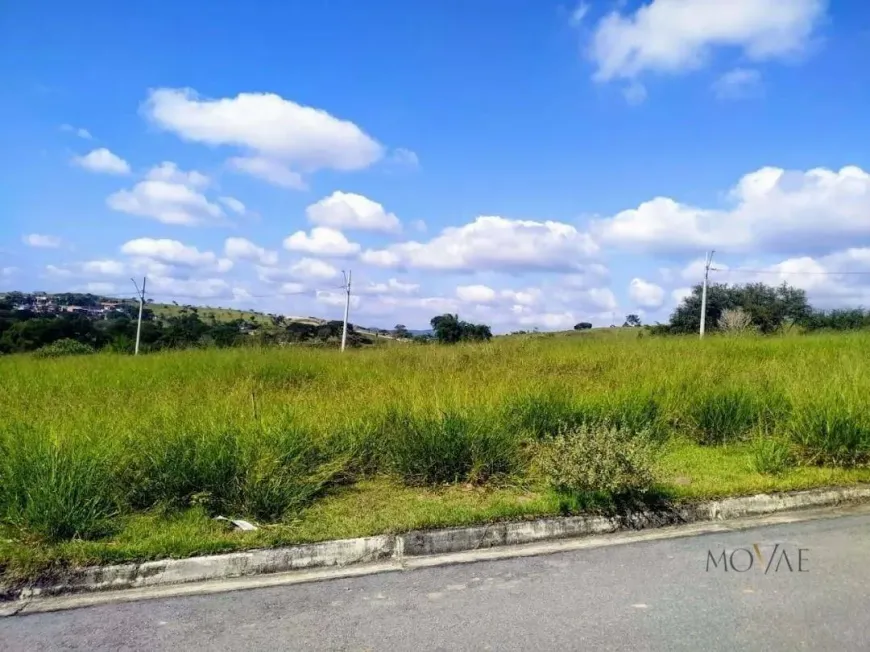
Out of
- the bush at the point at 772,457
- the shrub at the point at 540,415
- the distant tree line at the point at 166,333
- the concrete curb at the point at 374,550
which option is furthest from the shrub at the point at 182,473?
the distant tree line at the point at 166,333

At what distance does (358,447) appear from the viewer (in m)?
6.67

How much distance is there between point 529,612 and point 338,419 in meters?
4.14

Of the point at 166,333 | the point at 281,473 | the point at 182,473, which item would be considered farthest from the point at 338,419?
the point at 166,333

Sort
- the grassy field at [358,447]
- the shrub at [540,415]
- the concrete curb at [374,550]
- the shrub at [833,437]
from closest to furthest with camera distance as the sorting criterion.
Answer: the concrete curb at [374,550] → the grassy field at [358,447] → the shrub at [833,437] → the shrub at [540,415]

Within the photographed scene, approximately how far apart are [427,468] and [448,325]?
812 inches

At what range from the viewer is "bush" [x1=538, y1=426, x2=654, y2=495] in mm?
5406

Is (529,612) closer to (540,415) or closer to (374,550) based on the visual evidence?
(374,550)

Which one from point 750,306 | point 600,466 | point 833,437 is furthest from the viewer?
point 750,306

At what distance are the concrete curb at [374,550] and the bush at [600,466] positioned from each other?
0.94 ft

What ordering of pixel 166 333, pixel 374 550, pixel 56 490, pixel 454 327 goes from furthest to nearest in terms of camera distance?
1. pixel 166 333
2. pixel 454 327
3. pixel 56 490
4. pixel 374 550

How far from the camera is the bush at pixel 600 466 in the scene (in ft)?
17.7

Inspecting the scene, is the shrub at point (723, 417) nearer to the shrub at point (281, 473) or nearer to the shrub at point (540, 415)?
the shrub at point (540, 415)

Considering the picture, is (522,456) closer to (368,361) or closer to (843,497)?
(843,497)

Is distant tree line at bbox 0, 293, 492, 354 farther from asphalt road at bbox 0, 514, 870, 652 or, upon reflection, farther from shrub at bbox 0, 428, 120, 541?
asphalt road at bbox 0, 514, 870, 652
